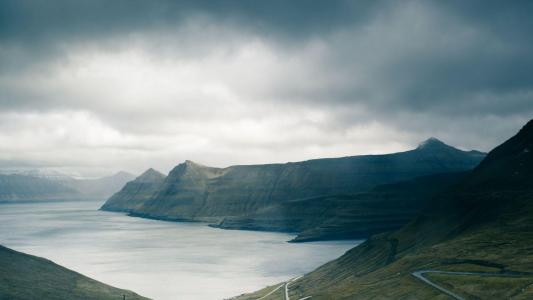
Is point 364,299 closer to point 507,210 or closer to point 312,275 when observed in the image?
point 312,275

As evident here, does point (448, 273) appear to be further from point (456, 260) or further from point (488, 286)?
point (488, 286)

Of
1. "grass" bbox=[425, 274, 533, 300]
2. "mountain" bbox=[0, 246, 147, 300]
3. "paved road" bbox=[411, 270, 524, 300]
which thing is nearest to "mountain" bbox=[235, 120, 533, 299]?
"grass" bbox=[425, 274, 533, 300]

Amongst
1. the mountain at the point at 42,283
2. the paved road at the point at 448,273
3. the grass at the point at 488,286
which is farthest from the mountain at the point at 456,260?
the mountain at the point at 42,283

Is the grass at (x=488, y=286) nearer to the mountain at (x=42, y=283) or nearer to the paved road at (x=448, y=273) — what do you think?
the paved road at (x=448, y=273)

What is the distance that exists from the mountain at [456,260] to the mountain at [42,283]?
46722 millimetres

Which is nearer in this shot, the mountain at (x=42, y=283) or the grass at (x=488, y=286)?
the grass at (x=488, y=286)

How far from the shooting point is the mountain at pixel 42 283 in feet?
404

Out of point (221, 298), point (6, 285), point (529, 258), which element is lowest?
point (221, 298)

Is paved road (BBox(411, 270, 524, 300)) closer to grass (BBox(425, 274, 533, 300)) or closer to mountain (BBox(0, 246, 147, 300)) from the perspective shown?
grass (BBox(425, 274, 533, 300))

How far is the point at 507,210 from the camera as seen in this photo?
555 feet

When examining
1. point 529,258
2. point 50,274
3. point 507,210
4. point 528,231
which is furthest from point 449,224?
point 50,274

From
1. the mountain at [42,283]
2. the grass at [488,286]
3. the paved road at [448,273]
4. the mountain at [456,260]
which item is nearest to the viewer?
the grass at [488,286]

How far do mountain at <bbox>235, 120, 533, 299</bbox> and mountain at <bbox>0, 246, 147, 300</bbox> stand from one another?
46.7 m

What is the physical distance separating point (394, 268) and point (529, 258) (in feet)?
113
